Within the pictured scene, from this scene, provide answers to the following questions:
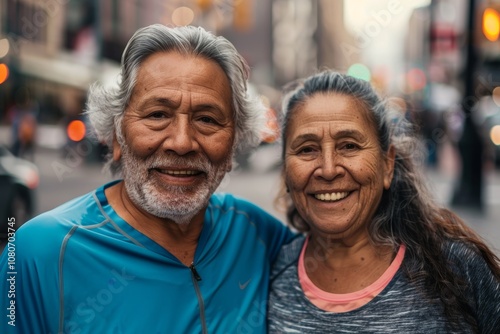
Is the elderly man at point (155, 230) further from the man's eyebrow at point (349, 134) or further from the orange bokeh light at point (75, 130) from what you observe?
the orange bokeh light at point (75, 130)

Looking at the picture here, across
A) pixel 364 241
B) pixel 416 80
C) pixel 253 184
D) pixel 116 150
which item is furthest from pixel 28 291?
pixel 416 80

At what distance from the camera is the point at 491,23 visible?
8797 millimetres

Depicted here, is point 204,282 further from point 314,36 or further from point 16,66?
point 314,36

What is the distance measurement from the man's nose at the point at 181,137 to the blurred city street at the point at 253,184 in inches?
232

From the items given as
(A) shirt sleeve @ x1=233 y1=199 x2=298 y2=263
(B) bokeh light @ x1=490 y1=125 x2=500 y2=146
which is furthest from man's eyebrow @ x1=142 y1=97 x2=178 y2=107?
(B) bokeh light @ x1=490 y1=125 x2=500 y2=146

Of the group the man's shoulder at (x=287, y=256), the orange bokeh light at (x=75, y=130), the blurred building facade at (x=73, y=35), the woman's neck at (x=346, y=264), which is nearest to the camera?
the woman's neck at (x=346, y=264)

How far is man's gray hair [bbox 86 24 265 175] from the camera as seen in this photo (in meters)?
2.40

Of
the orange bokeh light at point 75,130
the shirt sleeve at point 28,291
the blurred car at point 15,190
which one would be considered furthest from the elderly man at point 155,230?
the orange bokeh light at point 75,130

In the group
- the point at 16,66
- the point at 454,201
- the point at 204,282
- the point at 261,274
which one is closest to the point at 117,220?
the point at 204,282

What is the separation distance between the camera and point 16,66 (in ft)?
68.2

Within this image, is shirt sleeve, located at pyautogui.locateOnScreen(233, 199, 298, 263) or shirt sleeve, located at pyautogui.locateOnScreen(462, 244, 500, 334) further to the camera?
shirt sleeve, located at pyautogui.locateOnScreen(233, 199, 298, 263)

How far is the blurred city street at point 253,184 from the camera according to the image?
10190 mm

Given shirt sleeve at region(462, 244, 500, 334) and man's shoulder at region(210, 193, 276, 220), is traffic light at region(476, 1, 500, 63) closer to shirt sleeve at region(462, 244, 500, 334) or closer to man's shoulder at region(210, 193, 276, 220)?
man's shoulder at region(210, 193, 276, 220)

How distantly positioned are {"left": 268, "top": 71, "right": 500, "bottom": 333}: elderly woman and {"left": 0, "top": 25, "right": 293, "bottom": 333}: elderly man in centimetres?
22
